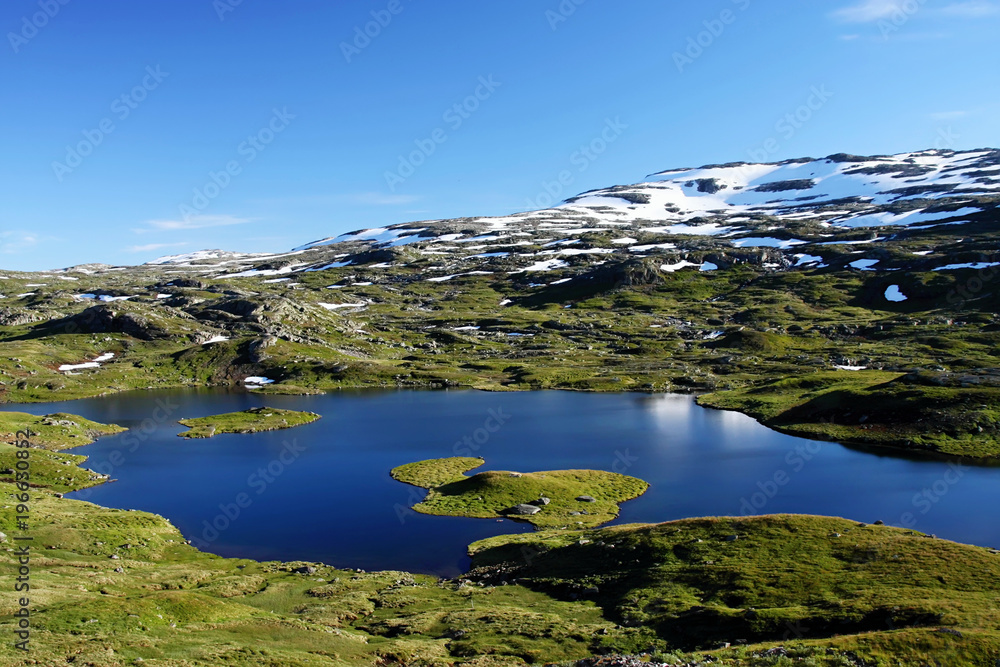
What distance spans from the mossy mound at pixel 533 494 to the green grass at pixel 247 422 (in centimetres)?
3728

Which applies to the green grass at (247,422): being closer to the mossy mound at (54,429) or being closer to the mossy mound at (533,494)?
the mossy mound at (54,429)

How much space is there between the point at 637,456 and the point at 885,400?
1558 inches

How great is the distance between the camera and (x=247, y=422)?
10369 cm

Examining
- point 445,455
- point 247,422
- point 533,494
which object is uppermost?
point 533,494

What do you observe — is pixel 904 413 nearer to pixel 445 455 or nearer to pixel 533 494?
pixel 533 494

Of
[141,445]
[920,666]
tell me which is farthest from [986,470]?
[141,445]

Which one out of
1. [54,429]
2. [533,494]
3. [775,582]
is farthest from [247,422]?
[775,582]

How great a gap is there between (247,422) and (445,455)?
3985cm

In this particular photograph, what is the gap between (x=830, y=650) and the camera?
2539 centimetres

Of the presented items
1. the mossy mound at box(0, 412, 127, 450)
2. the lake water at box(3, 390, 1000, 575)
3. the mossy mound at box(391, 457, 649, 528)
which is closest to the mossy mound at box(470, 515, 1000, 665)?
the mossy mound at box(391, 457, 649, 528)

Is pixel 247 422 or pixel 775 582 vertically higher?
pixel 775 582

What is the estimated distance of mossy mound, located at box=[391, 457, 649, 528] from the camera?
60375 millimetres

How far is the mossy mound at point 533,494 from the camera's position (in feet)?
198

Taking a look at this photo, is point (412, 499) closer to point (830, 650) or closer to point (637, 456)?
point (637, 456)
